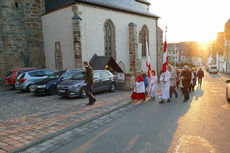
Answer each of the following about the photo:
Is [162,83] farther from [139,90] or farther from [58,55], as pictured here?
[58,55]

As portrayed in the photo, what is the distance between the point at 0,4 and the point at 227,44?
43842mm

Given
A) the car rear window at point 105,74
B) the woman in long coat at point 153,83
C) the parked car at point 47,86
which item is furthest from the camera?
the car rear window at point 105,74

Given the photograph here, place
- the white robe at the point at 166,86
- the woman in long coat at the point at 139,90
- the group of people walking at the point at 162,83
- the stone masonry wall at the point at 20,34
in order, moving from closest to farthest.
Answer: the group of people walking at the point at 162,83
the white robe at the point at 166,86
the woman in long coat at the point at 139,90
the stone masonry wall at the point at 20,34

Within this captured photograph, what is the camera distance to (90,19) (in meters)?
18.5

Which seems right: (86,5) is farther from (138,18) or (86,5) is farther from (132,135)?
(132,135)

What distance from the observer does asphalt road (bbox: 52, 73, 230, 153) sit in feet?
13.2

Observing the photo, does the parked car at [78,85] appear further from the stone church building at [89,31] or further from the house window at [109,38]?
the house window at [109,38]

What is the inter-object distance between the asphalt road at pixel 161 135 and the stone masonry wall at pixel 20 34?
17.6 meters

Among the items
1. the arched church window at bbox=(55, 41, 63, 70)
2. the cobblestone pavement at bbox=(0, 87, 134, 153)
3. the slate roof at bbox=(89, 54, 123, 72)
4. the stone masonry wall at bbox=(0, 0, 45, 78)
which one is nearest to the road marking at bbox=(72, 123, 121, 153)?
the cobblestone pavement at bbox=(0, 87, 134, 153)

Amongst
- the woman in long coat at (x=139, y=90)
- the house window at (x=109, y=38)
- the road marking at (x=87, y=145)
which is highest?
the house window at (x=109, y=38)

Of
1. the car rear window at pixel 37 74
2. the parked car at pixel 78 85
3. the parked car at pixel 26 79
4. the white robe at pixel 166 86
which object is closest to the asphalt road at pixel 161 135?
the white robe at pixel 166 86

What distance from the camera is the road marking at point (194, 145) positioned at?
386 centimetres

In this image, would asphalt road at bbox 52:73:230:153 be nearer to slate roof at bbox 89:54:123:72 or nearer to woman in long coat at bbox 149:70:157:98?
woman in long coat at bbox 149:70:157:98

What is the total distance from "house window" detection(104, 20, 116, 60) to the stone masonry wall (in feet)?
24.7
